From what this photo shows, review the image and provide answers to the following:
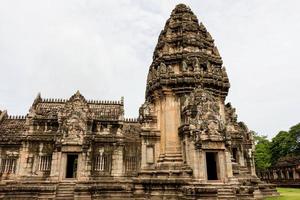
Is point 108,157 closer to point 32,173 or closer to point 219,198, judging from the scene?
point 32,173

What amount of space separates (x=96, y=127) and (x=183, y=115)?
983cm

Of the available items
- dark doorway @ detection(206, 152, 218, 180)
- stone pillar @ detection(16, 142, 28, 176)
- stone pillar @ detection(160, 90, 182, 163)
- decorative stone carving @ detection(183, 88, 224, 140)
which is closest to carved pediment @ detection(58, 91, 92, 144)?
stone pillar @ detection(16, 142, 28, 176)

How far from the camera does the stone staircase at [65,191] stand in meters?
18.2

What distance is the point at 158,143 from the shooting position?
16.3 m

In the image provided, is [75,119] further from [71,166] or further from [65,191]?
[65,191]

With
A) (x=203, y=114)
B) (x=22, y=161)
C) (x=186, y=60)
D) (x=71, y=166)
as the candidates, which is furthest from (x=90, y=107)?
(x=203, y=114)

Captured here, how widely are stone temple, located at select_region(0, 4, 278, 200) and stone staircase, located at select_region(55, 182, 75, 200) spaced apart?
0.07 m

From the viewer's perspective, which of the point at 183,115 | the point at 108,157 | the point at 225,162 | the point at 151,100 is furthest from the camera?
the point at 108,157

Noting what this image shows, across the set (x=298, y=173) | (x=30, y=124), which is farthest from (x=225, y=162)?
(x=298, y=173)

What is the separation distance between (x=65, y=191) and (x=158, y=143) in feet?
27.9

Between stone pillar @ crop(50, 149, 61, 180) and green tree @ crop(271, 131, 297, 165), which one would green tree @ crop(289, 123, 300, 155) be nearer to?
green tree @ crop(271, 131, 297, 165)

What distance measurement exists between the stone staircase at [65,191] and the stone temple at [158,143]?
7cm

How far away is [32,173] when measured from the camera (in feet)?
65.8

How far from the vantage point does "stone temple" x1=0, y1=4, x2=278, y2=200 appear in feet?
45.1
